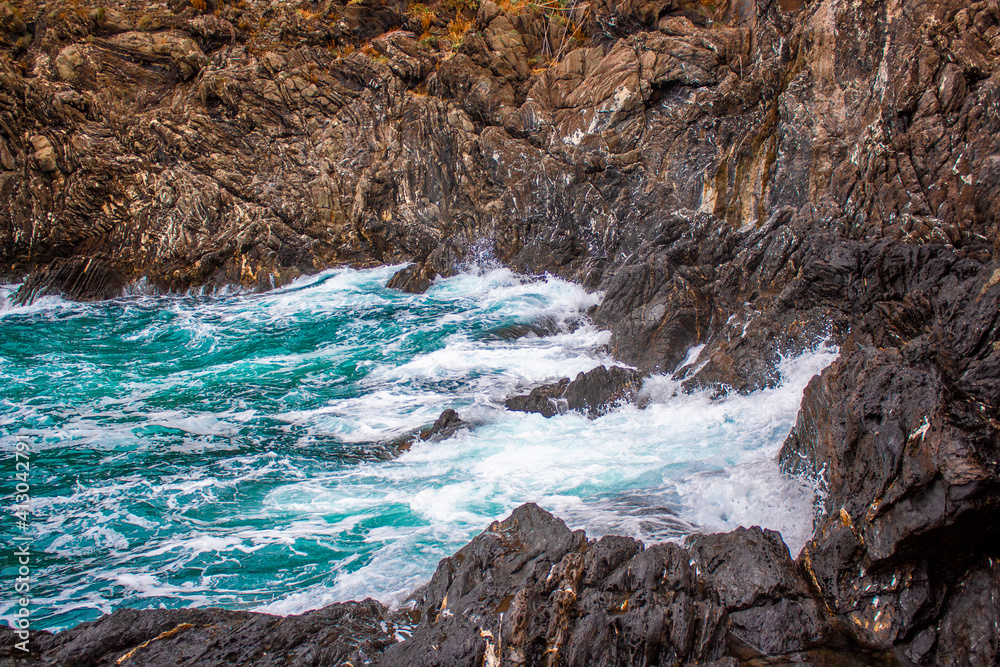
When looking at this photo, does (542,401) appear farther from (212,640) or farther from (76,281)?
(76,281)

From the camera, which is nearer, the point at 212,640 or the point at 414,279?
the point at 212,640

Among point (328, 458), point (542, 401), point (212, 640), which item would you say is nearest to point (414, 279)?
point (542, 401)

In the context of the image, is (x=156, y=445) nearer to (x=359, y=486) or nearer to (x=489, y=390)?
(x=359, y=486)

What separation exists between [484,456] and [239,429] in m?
4.04

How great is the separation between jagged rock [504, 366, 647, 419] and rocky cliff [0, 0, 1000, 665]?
870mm

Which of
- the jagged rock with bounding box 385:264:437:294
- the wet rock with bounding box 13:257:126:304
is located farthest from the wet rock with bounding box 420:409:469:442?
the wet rock with bounding box 13:257:126:304

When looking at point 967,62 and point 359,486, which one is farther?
point 967,62

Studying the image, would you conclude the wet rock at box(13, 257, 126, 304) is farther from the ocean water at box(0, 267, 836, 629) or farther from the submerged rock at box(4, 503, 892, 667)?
the submerged rock at box(4, 503, 892, 667)

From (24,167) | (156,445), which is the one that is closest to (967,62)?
(156,445)

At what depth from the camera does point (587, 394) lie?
880cm

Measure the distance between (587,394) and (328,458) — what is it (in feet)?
12.6

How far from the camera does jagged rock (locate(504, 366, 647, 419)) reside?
28.7ft

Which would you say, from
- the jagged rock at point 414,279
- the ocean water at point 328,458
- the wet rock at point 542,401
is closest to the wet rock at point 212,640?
the ocean water at point 328,458

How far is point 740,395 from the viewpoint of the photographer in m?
8.27
